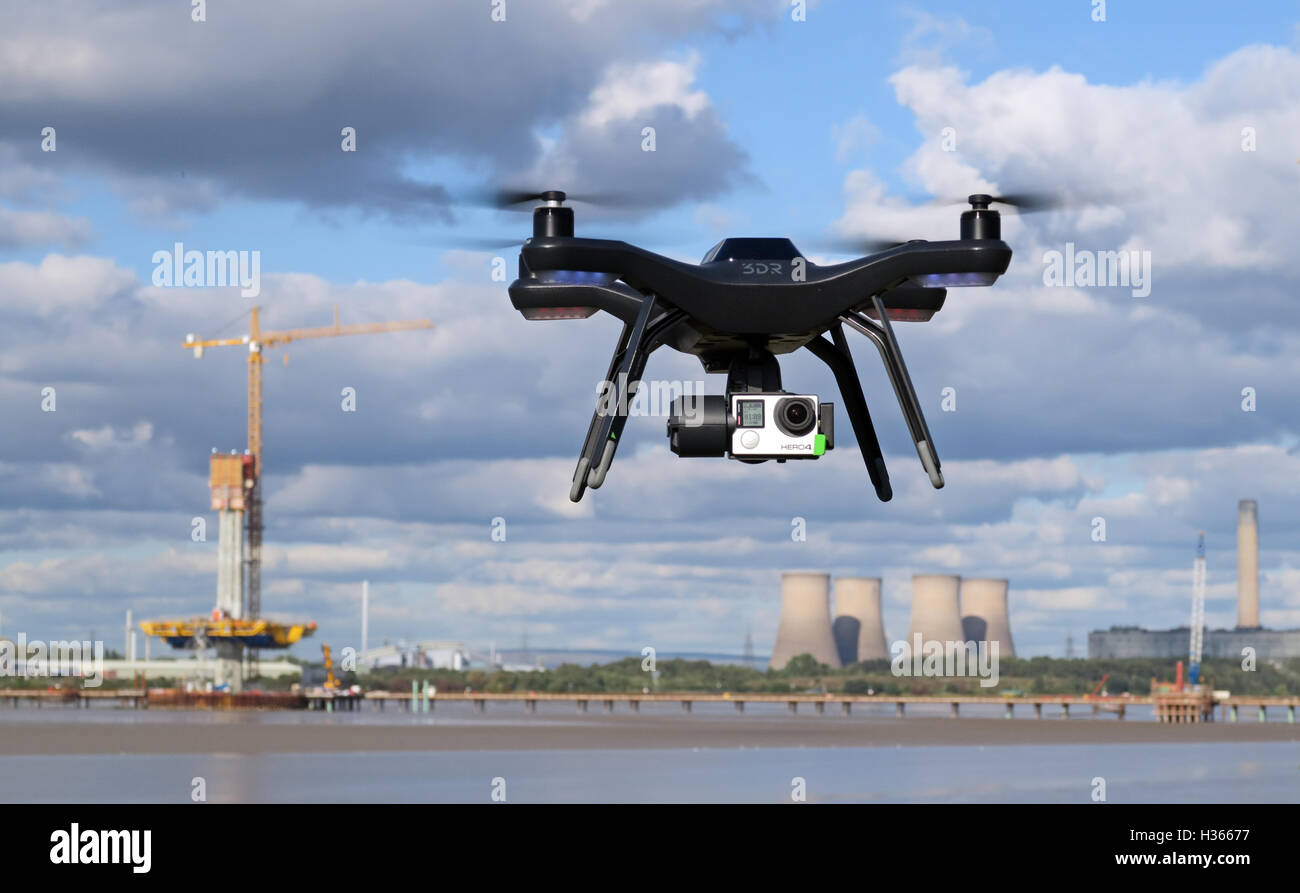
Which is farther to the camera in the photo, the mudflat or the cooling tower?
the cooling tower

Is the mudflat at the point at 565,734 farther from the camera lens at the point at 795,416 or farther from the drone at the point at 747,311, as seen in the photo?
the camera lens at the point at 795,416

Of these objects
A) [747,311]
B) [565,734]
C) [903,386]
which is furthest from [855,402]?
[565,734]

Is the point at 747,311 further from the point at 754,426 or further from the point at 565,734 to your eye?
the point at 565,734

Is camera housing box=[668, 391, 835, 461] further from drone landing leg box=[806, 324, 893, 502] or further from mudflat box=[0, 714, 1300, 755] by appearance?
mudflat box=[0, 714, 1300, 755]

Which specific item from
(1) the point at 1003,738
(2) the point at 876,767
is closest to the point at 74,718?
(1) the point at 1003,738

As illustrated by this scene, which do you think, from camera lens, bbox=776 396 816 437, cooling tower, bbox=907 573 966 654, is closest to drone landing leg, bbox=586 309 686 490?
camera lens, bbox=776 396 816 437
